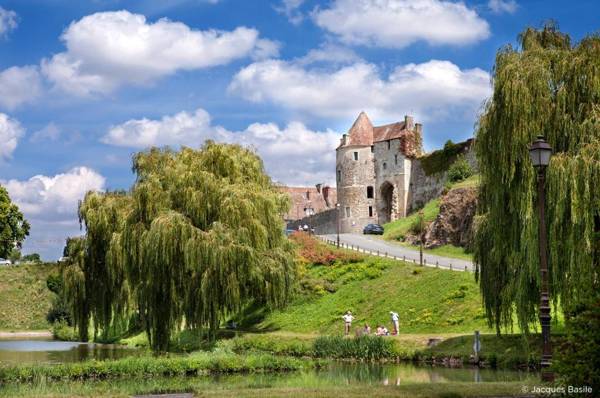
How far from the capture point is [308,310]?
4775 centimetres

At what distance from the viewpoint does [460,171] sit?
68.2m

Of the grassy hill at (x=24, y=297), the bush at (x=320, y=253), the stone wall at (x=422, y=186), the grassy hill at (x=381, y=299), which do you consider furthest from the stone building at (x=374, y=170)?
the grassy hill at (x=24, y=297)

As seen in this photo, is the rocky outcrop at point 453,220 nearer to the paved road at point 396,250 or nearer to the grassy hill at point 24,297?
the paved road at point 396,250

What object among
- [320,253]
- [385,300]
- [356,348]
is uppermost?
[320,253]

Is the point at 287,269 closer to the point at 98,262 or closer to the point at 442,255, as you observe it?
the point at 98,262

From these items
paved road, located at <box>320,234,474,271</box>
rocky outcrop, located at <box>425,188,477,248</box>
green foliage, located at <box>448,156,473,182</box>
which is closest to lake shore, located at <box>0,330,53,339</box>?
paved road, located at <box>320,234,474,271</box>

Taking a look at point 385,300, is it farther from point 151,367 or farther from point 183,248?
point 151,367

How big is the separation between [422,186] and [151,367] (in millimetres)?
53271

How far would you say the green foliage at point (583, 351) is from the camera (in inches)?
409

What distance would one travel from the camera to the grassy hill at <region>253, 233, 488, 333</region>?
128 feet

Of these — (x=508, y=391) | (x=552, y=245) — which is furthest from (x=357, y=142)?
(x=508, y=391)

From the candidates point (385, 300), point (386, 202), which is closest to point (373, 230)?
point (386, 202)

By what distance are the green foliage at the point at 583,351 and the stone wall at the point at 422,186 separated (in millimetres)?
61417

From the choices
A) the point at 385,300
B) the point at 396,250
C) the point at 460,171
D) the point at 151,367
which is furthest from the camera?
the point at 460,171
